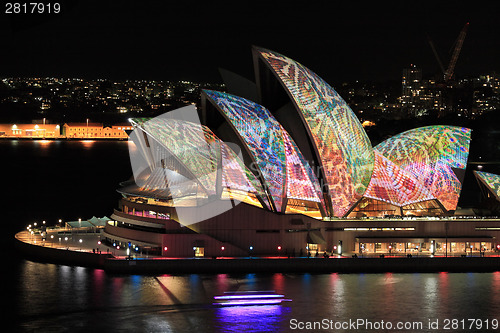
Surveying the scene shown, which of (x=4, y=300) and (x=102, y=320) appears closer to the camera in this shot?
(x=102, y=320)

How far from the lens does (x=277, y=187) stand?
1743 inches

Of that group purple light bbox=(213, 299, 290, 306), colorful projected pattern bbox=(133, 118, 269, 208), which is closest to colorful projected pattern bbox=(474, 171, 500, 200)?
colorful projected pattern bbox=(133, 118, 269, 208)

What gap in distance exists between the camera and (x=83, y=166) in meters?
131

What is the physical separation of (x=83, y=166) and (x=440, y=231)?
9280 centimetres


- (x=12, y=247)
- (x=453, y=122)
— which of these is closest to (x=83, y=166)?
(x=453, y=122)

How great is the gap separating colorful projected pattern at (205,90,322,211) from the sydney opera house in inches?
2.5

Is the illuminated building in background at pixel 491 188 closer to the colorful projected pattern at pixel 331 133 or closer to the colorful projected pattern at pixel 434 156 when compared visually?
the colorful projected pattern at pixel 434 156

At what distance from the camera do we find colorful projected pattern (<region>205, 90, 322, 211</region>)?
4403cm

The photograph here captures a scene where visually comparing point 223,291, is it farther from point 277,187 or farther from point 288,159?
point 288,159

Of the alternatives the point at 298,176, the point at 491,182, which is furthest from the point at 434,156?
the point at 298,176

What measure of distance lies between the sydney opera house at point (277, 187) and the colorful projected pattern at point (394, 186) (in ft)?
0.21

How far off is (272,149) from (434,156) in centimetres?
1093

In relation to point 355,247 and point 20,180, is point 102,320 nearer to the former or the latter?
point 355,247

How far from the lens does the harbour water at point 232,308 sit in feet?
106
